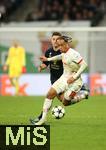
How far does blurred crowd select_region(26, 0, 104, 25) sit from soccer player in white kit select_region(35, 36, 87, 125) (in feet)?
53.0

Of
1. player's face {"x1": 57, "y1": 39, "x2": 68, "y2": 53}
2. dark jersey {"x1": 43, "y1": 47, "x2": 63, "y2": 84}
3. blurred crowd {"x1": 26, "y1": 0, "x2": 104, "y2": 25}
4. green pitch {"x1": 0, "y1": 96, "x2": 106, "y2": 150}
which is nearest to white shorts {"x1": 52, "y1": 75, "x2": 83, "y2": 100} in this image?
player's face {"x1": 57, "y1": 39, "x2": 68, "y2": 53}

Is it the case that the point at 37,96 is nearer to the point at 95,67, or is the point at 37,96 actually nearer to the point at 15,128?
the point at 95,67

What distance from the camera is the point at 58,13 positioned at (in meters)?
32.8

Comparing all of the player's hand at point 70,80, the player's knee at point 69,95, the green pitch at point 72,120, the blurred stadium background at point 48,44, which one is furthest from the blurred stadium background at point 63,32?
the player's hand at point 70,80

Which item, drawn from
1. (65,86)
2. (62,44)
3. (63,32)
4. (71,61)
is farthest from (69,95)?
(63,32)

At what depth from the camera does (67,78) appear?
16.1m

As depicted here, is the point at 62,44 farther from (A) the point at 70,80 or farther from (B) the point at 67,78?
(A) the point at 70,80

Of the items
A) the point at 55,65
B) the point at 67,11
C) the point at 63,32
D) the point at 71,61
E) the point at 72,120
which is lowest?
the point at 72,120

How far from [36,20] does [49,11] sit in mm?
1112

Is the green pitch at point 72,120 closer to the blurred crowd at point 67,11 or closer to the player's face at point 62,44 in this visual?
the player's face at point 62,44

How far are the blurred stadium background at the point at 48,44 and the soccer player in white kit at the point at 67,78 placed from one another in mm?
605

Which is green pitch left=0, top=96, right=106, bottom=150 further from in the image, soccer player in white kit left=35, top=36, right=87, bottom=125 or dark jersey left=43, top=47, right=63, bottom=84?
dark jersey left=43, top=47, right=63, bottom=84

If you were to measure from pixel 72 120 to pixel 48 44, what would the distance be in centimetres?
1181

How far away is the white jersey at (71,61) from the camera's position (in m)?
16.0
